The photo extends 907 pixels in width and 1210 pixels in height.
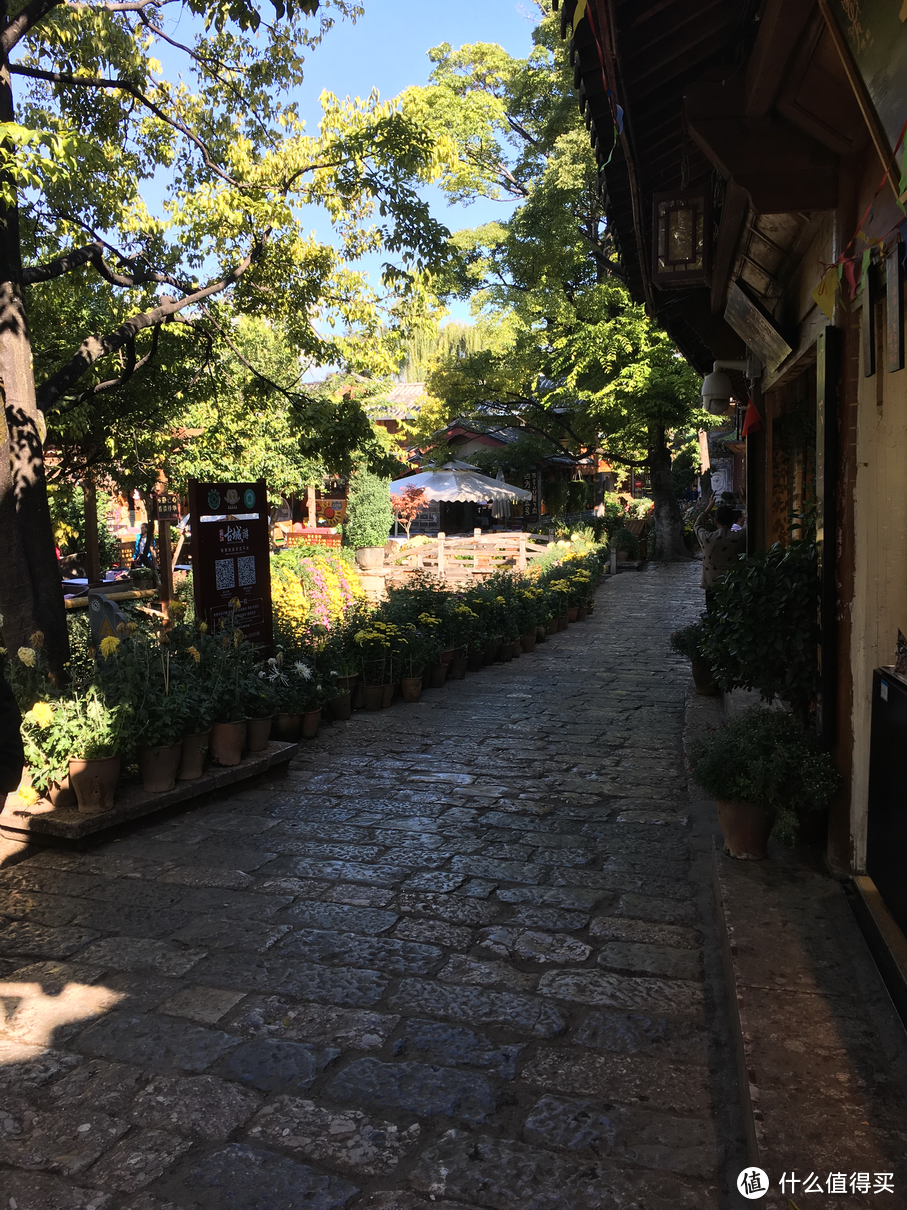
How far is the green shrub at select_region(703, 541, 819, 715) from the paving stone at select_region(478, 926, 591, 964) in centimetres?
156

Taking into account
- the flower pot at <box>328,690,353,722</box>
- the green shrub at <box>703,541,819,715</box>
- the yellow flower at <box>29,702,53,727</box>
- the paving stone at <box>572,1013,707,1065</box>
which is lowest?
the paving stone at <box>572,1013,707,1065</box>

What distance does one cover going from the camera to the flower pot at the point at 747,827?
410cm

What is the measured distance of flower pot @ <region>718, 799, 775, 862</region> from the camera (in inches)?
161

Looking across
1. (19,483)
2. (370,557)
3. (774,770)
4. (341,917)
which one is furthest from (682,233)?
(370,557)

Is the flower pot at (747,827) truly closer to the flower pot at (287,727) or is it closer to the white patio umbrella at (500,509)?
the flower pot at (287,727)

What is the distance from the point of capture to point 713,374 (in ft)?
35.2

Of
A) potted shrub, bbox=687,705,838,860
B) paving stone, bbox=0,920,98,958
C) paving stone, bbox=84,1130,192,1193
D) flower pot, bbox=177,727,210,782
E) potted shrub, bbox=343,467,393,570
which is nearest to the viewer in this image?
paving stone, bbox=84,1130,192,1193

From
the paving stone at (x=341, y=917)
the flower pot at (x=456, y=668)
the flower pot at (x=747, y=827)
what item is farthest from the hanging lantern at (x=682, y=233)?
the flower pot at (x=456, y=668)

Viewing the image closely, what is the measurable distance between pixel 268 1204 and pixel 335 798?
362 cm

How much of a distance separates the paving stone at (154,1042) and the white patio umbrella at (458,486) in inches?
931

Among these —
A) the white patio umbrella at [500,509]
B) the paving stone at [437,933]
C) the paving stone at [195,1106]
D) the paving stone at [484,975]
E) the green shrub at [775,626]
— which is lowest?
the paving stone at [484,975]

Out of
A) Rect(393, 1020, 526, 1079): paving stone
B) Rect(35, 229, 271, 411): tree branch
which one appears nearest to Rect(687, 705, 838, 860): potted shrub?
Rect(393, 1020, 526, 1079): paving stone

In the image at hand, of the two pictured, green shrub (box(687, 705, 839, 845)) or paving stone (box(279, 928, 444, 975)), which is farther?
green shrub (box(687, 705, 839, 845))

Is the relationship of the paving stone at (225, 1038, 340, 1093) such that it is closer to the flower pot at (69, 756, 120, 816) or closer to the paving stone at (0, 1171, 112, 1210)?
the paving stone at (0, 1171, 112, 1210)
